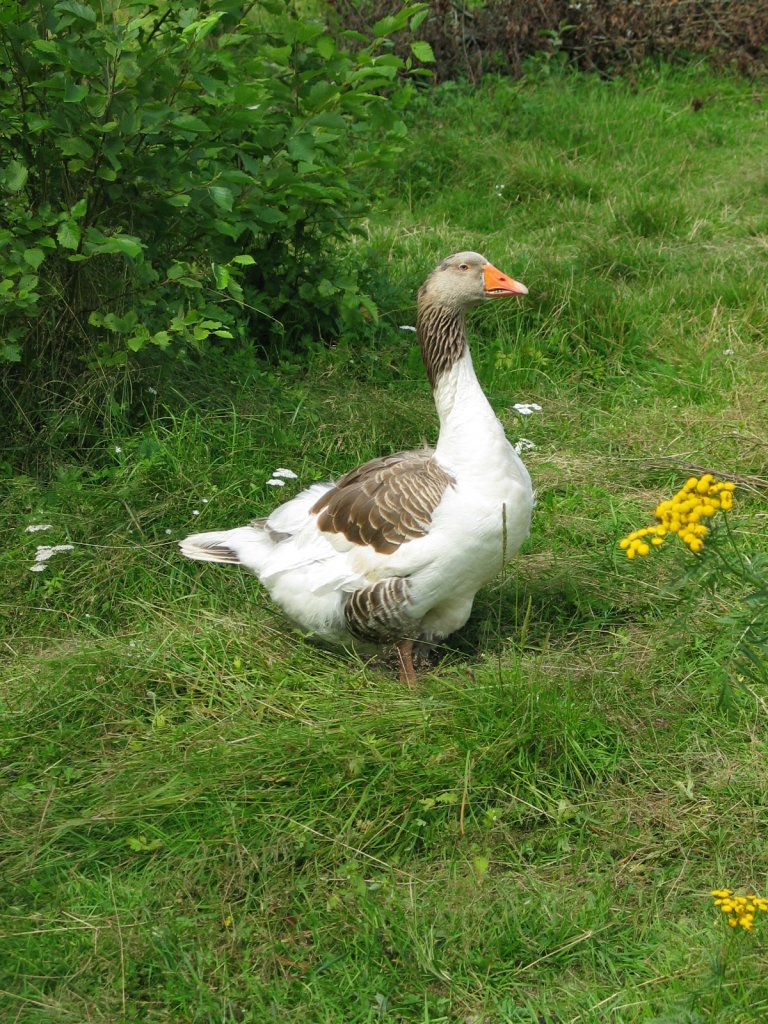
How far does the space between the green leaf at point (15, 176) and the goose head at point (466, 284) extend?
5.48ft

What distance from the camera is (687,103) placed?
1010cm

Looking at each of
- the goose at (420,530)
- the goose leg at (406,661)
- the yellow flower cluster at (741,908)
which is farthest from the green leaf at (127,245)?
the yellow flower cluster at (741,908)

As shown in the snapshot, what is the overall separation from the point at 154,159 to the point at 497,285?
164 cm

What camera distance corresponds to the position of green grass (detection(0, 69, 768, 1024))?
3168 mm

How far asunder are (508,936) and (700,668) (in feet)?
4.35

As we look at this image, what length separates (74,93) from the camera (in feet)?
15.4

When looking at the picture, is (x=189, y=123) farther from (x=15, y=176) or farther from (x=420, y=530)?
(x=420, y=530)

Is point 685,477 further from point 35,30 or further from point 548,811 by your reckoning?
point 35,30

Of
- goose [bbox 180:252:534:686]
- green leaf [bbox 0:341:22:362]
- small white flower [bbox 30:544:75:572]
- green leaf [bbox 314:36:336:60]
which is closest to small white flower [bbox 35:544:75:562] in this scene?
small white flower [bbox 30:544:75:572]

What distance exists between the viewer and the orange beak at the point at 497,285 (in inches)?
179

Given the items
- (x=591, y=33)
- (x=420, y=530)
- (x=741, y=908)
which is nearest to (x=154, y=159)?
(x=420, y=530)

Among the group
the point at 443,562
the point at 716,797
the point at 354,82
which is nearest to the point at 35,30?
the point at 354,82

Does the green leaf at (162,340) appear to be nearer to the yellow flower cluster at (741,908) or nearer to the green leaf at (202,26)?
the green leaf at (202,26)

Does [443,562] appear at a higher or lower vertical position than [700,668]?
higher
